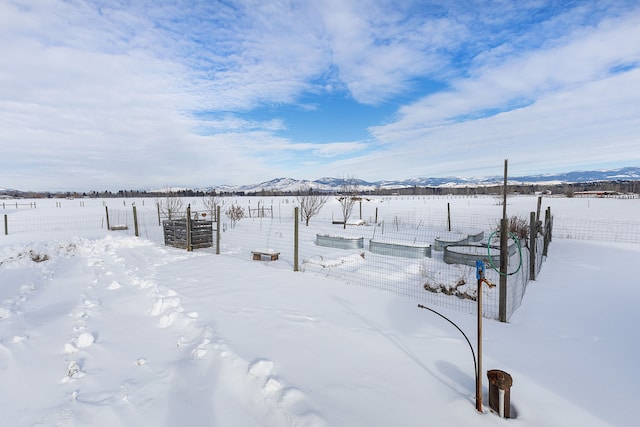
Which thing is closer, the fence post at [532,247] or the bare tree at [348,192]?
the fence post at [532,247]

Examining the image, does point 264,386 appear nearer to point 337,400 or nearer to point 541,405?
point 337,400

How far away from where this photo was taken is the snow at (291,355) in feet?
8.96

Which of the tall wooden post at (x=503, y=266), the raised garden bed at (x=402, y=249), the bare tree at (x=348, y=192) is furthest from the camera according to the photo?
the bare tree at (x=348, y=192)

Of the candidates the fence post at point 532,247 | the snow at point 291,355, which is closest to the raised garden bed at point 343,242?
the snow at point 291,355

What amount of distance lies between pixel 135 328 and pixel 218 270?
3.35m

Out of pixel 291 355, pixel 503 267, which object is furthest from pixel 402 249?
pixel 291 355

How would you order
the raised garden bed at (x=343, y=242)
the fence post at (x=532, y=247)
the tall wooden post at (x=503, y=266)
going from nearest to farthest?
the tall wooden post at (x=503, y=266) → the fence post at (x=532, y=247) → the raised garden bed at (x=343, y=242)

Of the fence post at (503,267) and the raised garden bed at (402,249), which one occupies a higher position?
the fence post at (503,267)

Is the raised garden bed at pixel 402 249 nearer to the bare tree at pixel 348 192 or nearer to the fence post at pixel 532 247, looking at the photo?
the fence post at pixel 532 247

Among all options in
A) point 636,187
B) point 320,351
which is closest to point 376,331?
point 320,351

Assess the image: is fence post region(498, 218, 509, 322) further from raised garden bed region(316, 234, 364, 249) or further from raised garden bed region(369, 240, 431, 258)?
raised garden bed region(316, 234, 364, 249)

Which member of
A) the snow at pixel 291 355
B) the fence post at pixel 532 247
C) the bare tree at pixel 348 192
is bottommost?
the snow at pixel 291 355

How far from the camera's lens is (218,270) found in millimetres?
7754

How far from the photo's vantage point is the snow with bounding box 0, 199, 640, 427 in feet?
8.96
